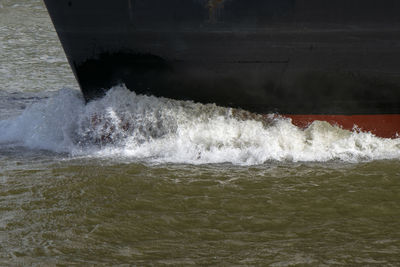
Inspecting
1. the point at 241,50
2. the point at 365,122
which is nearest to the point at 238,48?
the point at 241,50

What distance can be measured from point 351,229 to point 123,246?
1.61 meters

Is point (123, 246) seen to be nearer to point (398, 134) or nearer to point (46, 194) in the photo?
point (46, 194)

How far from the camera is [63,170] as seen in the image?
210 inches

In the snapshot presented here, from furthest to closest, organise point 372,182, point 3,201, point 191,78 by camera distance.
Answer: point 191,78 → point 372,182 → point 3,201

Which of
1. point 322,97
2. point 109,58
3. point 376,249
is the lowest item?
point 376,249

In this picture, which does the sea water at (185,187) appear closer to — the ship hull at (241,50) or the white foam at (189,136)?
the white foam at (189,136)

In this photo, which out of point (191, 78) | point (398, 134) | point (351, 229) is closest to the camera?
point (351, 229)

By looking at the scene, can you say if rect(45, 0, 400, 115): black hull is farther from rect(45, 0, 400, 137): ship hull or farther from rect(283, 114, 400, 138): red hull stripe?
rect(283, 114, 400, 138): red hull stripe

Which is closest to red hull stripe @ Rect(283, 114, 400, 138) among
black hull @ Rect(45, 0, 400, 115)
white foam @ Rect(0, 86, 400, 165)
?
white foam @ Rect(0, 86, 400, 165)

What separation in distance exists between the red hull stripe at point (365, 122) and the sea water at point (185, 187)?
90 mm

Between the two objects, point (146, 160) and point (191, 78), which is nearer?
point (146, 160)

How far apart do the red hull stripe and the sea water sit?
0.09 m

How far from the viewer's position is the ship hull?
5703 millimetres

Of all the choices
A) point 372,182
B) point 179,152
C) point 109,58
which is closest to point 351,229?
point 372,182
